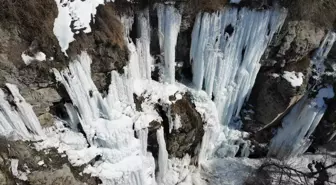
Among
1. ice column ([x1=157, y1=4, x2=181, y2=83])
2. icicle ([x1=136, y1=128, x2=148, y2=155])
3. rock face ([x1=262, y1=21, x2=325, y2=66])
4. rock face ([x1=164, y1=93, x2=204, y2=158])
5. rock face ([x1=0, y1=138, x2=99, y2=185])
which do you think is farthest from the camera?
rock face ([x1=164, y1=93, x2=204, y2=158])

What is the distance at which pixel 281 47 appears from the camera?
30.2ft

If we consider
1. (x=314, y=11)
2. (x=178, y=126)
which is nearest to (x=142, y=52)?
(x=178, y=126)

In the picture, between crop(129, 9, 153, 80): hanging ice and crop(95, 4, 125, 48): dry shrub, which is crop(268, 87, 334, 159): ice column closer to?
crop(129, 9, 153, 80): hanging ice

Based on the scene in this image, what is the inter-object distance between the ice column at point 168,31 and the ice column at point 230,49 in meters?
0.55

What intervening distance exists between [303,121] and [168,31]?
17.2 ft

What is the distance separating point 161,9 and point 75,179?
4.63m

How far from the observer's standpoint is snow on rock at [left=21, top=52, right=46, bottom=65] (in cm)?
697

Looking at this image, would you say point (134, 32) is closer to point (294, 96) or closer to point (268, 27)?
point (268, 27)

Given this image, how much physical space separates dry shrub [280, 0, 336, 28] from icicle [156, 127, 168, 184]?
→ 447 centimetres

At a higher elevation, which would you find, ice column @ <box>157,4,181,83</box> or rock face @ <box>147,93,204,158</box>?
ice column @ <box>157,4,181,83</box>

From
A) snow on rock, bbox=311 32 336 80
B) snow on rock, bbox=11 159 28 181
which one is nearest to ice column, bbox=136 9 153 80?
snow on rock, bbox=11 159 28 181

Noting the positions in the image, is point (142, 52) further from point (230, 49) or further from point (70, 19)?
point (230, 49)

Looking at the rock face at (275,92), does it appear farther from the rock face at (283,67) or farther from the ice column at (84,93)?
the ice column at (84,93)

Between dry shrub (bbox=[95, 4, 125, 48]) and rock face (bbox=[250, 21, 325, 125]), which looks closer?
dry shrub (bbox=[95, 4, 125, 48])
